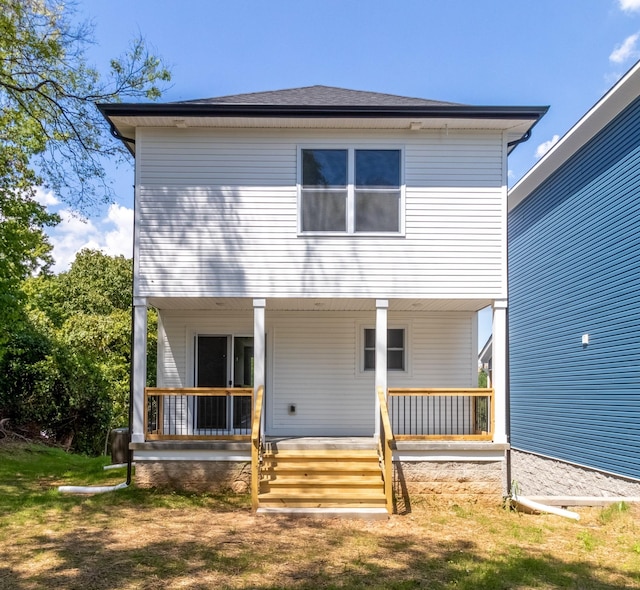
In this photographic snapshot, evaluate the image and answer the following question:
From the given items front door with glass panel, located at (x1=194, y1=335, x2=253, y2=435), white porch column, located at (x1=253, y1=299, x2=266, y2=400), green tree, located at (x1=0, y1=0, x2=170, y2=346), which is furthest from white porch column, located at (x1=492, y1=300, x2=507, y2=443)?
green tree, located at (x1=0, y1=0, x2=170, y2=346)

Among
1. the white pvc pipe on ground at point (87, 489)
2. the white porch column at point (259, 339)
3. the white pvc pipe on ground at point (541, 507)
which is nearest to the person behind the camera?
the white pvc pipe on ground at point (541, 507)

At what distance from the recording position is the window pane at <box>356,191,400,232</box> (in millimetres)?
9336

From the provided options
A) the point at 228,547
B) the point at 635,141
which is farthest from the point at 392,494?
the point at 635,141

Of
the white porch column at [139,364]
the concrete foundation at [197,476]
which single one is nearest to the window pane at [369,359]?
the concrete foundation at [197,476]

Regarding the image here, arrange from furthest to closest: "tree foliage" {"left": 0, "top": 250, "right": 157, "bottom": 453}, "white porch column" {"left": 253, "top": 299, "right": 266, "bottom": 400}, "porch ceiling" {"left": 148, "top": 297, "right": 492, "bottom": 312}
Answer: "tree foliage" {"left": 0, "top": 250, "right": 157, "bottom": 453} < "porch ceiling" {"left": 148, "top": 297, "right": 492, "bottom": 312} < "white porch column" {"left": 253, "top": 299, "right": 266, "bottom": 400}

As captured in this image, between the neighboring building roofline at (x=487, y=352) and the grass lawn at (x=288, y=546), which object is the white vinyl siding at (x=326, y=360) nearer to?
the grass lawn at (x=288, y=546)

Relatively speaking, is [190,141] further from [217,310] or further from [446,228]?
[446,228]

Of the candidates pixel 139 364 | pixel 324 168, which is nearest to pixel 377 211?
pixel 324 168

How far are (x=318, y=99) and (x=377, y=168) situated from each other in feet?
5.30

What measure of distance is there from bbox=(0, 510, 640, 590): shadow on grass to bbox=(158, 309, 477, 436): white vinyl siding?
3.79 m

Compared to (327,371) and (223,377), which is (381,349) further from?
(223,377)

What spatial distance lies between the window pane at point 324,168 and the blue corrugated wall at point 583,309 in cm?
500

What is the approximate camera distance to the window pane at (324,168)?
9.38 metres

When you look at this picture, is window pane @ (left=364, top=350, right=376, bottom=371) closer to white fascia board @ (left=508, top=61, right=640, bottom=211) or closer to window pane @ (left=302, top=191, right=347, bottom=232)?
window pane @ (left=302, top=191, right=347, bottom=232)
